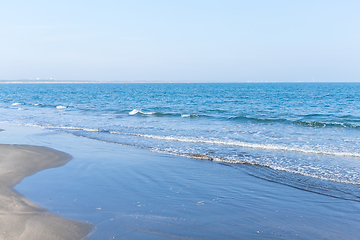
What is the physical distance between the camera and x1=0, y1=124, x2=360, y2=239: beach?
16.8ft

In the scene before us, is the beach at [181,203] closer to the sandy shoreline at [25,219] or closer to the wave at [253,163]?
the sandy shoreline at [25,219]

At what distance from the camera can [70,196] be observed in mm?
6672

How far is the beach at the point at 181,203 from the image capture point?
202 inches

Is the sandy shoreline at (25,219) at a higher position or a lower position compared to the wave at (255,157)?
lower

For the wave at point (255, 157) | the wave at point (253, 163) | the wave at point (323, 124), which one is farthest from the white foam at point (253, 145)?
the wave at point (323, 124)

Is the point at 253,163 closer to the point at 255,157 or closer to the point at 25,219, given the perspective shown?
the point at 255,157

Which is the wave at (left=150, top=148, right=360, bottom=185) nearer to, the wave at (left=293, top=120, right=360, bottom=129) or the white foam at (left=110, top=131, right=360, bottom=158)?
the white foam at (left=110, top=131, right=360, bottom=158)

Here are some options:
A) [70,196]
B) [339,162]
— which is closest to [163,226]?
[70,196]

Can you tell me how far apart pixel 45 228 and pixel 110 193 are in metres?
2.01

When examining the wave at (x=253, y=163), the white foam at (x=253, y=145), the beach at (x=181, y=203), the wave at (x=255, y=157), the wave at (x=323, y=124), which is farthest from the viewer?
the wave at (x=323, y=124)

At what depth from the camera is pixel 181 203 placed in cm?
636

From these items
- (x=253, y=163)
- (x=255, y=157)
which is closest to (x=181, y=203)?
(x=253, y=163)

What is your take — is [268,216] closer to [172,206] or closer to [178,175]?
[172,206]

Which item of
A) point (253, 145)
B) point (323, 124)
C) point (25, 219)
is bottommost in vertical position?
point (25, 219)
